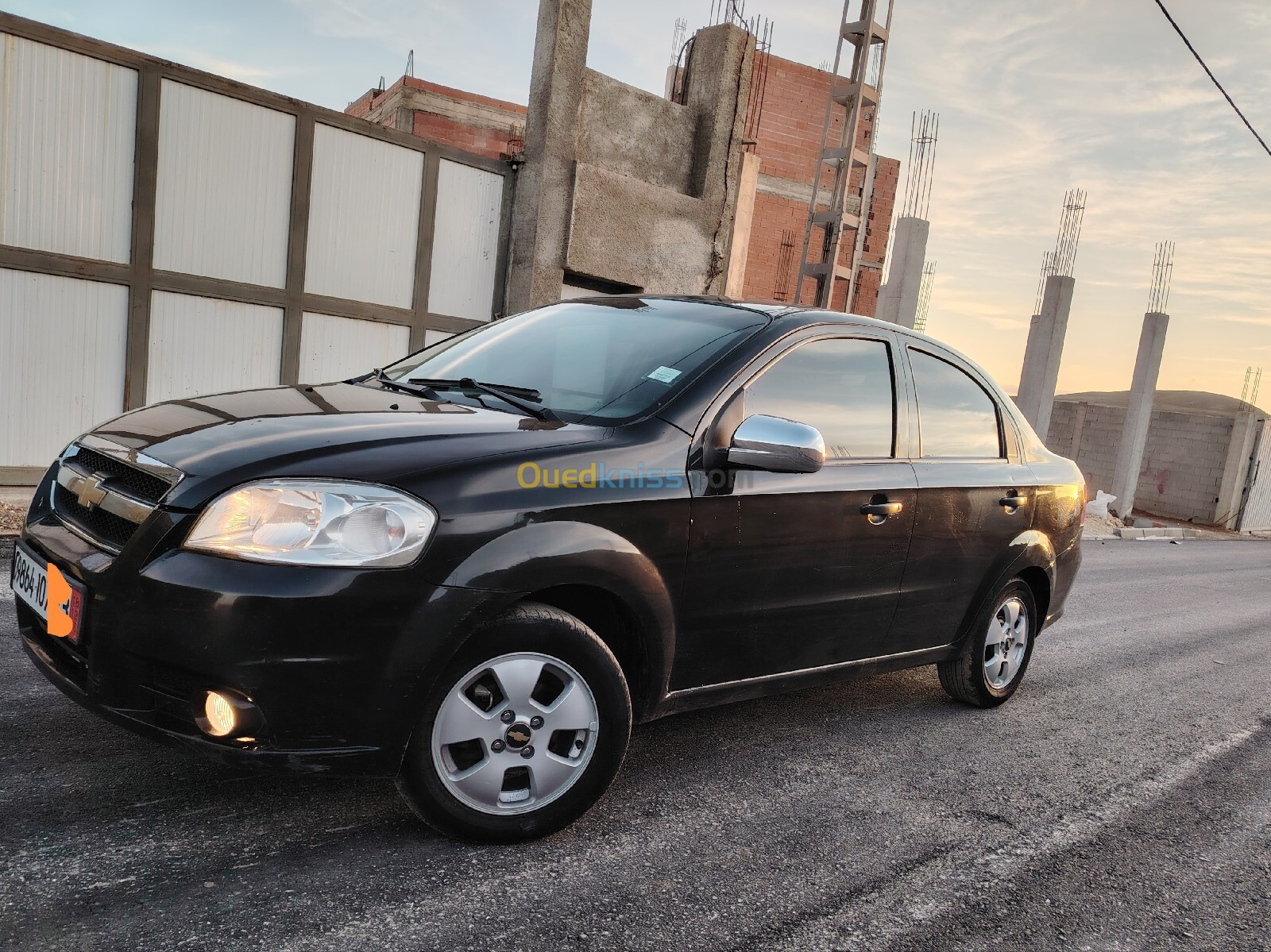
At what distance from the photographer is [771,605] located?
11.7ft

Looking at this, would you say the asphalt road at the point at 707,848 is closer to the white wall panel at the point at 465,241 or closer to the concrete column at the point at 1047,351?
the white wall panel at the point at 465,241

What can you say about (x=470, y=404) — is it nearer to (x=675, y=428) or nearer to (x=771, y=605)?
(x=675, y=428)

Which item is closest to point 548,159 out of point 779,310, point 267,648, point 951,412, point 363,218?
point 363,218

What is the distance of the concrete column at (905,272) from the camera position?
17.6m

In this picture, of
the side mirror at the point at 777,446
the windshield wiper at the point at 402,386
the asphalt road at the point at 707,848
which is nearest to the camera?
the asphalt road at the point at 707,848

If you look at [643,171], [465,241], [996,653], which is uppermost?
[643,171]

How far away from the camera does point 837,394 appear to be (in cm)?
395

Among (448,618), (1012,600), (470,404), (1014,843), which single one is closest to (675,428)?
(470,404)

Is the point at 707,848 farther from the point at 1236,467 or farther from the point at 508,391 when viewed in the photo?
the point at 1236,467

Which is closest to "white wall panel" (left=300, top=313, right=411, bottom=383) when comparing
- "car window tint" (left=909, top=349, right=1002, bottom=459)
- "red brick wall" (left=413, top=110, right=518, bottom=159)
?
"car window tint" (left=909, top=349, right=1002, bottom=459)

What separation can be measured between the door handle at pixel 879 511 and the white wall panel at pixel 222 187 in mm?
6788

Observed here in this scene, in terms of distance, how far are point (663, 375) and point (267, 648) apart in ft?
5.22

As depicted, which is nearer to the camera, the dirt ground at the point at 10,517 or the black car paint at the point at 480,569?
the black car paint at the point at 480,569

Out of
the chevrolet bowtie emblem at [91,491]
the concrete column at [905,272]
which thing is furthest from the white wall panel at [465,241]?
the concrete column at [905,272]
